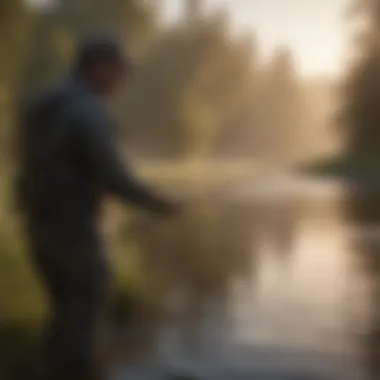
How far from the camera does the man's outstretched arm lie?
1167 millimetres

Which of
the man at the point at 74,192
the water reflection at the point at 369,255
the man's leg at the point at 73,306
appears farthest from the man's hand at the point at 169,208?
the water reflection at the point at 369,255

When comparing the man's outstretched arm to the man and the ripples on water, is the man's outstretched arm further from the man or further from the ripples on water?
the ripples on water

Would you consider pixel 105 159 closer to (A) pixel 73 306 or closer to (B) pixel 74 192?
(B) pixel 74 192

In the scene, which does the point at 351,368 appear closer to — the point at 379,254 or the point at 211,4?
the point at 379,254

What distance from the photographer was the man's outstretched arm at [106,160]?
45.9 inches

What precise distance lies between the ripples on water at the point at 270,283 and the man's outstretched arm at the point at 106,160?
0.20 meters

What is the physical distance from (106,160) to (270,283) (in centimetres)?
46

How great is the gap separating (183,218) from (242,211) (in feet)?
0.37

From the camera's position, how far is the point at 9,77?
138 cm

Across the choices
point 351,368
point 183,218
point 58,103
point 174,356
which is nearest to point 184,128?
point 183,218

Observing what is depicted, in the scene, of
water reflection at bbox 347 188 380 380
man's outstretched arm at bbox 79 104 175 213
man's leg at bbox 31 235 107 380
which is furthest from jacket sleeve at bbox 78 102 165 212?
water reflection at bbox 347 188 380 380

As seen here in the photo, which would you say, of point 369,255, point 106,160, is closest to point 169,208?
point 106,160

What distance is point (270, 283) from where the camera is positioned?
57.6 inches

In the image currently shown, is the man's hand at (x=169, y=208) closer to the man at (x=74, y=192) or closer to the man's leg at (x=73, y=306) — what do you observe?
the man at (x=74, y=192)
